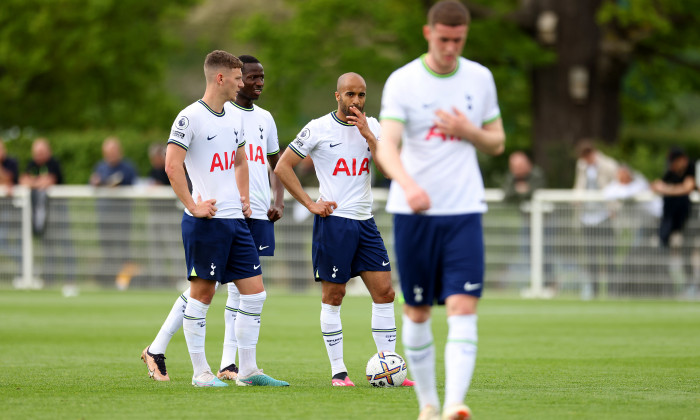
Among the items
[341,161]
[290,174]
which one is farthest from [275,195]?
[341,161]

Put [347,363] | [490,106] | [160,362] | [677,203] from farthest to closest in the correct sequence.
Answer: [677,203], [347,363], [160,362], [490,106]

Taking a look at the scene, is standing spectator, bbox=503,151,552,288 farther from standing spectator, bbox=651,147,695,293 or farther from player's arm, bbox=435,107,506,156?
player's arm, bbox=435,107,506,156

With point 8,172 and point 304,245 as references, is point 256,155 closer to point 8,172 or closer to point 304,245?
point 304,245

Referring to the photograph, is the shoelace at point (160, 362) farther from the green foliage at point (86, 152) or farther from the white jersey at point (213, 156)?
the green foliage at point (86, 152)

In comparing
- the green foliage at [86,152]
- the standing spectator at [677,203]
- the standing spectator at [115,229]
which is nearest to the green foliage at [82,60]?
the green foliage at [86,152]

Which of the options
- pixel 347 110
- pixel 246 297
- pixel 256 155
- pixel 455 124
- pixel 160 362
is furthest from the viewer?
pixel 256 155

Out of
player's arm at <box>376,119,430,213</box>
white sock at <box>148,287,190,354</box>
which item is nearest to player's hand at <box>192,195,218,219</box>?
white sock at <box>148,287,190,354</box>

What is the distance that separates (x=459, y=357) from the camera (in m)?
6.65

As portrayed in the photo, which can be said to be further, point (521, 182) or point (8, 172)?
point (8, 172)

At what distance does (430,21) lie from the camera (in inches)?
265

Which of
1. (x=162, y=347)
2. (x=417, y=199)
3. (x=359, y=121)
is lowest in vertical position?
(x=162, y=347)

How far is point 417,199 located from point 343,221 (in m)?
2.88

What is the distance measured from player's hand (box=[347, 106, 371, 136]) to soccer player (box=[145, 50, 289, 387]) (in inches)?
34.3

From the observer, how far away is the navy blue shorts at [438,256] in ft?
22.3
